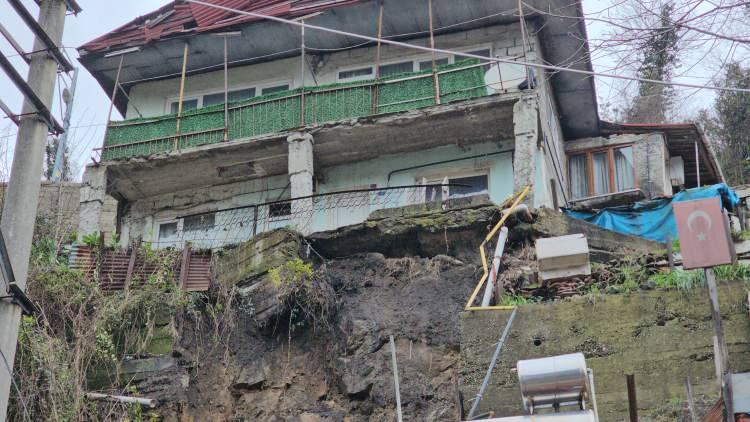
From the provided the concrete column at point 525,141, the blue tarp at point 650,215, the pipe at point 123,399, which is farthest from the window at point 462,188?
the pipe at point 123,399

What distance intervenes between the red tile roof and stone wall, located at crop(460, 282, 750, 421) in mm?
10760

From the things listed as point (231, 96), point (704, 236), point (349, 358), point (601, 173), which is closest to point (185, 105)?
point (231, 96)

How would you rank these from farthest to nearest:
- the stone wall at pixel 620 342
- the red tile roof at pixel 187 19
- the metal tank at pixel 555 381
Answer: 1. the red tile roof at pixel 187 19
2. the stone wall at pixel 620 342
3. the metal tank at pixel 555 381

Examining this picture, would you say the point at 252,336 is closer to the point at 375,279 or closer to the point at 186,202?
the point at 375,279

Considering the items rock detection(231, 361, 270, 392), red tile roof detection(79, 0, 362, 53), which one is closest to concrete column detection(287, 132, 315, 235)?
red tile roof detection(79, 0, 362, 53)

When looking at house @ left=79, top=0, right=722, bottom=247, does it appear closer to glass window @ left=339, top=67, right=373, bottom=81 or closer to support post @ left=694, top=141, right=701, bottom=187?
glass window @ left=339, top=67, right=373, bottom=81

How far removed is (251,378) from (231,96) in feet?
30.9

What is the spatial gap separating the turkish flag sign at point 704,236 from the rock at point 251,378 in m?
7.34

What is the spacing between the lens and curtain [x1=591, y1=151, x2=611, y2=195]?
23.0m

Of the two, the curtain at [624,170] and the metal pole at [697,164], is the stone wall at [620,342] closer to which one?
the curtain at [624,170]

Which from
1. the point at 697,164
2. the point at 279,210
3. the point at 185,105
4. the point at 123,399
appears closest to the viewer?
the point at 123,399

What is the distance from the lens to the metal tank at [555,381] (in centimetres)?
889

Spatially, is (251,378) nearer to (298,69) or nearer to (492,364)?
(492,364)

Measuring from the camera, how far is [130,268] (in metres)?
17.5
